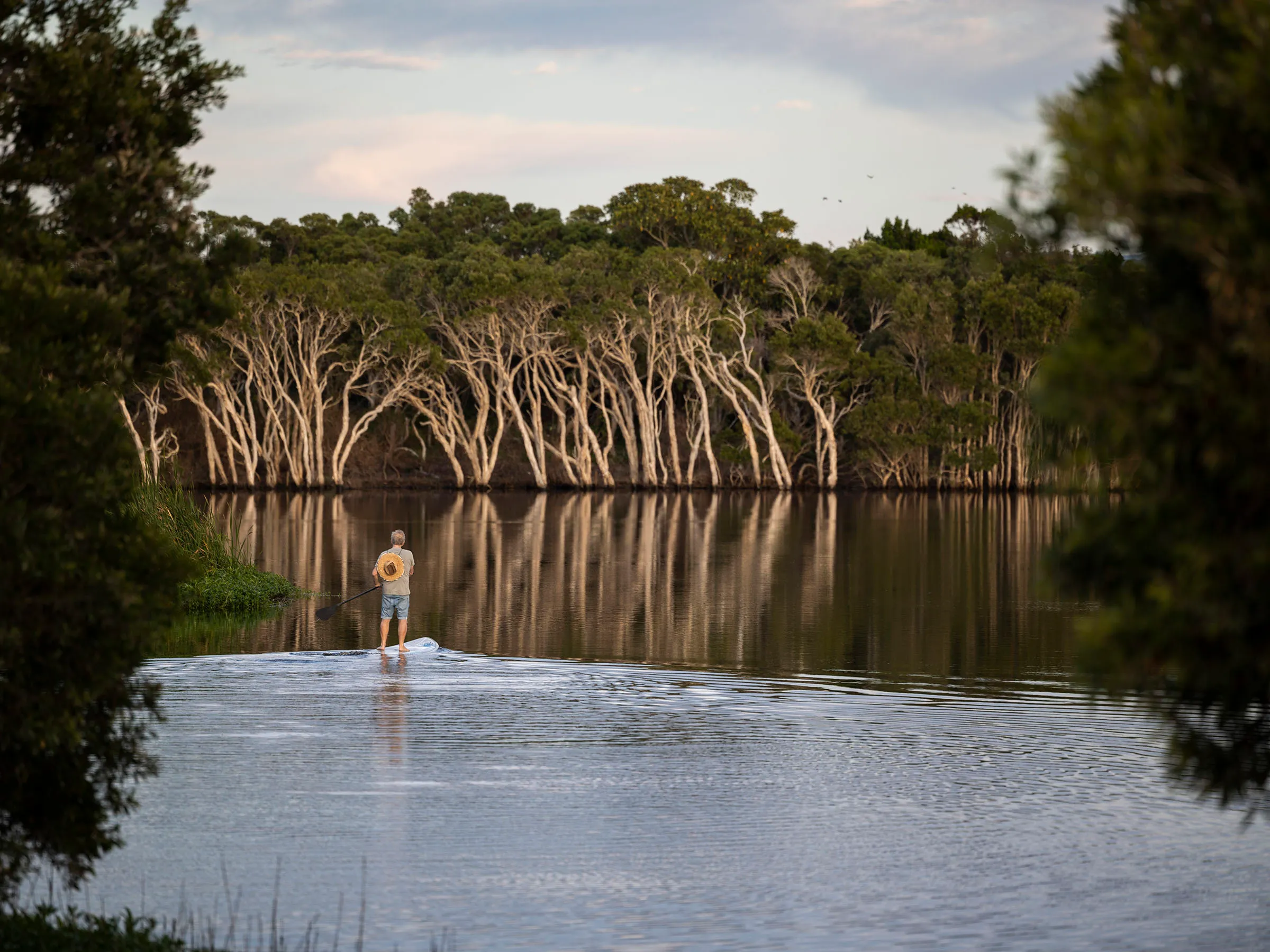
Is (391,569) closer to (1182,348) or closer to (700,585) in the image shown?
(700,585)

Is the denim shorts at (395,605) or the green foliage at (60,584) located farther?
the denim shorts at (395,605)

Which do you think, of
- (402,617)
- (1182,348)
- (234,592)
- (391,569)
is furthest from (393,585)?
(1182,348)

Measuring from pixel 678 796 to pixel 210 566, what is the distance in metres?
14.8

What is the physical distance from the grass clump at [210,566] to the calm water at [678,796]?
1270 mm

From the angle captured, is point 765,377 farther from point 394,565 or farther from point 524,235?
point 394,565

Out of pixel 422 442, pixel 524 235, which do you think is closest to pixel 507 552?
pixel 422 442

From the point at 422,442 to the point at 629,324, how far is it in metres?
13.9

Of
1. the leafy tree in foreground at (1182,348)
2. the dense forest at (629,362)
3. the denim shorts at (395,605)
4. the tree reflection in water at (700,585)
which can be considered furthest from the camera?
the dense forest at (629,362)

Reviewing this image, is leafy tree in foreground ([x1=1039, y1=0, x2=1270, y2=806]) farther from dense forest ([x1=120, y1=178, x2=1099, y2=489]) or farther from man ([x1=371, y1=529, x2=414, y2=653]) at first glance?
dense forest ([x1=120, y1=178, x2=1099, y2=489])

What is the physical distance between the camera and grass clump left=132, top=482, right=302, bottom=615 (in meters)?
23.2

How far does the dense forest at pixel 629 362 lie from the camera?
75.8 m

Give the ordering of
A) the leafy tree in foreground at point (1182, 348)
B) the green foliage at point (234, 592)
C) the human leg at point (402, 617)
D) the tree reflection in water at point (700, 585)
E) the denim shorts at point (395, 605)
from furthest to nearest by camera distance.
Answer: the green foliage at point (234, 592), the tree reflection in water at point (700, 585), the denim shorts at point (395, 605), the human leg at point (402, 617), the leafy tree in foreground at point (1182, 348)

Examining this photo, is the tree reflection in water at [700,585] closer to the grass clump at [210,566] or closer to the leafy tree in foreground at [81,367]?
the grass clump at [210,566]

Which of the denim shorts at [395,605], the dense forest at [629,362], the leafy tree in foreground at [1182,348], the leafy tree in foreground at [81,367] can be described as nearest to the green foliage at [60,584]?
the leafy tree in foreground at [81,367]
